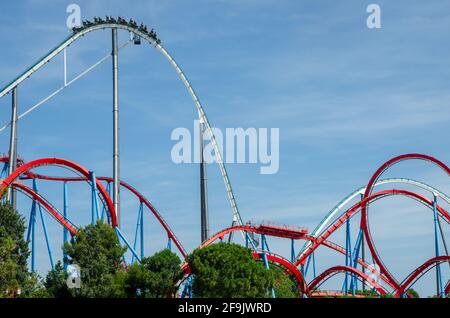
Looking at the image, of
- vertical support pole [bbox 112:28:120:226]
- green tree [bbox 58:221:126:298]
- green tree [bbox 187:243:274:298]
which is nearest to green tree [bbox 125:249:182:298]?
green tree [bbox 58:221:126:298]

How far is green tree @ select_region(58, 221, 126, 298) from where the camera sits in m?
30.5

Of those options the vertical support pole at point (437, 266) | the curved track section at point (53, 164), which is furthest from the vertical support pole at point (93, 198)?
the vertical support pole at point (437, 266)

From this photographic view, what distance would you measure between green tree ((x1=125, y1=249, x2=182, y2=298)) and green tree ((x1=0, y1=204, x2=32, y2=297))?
162 inches

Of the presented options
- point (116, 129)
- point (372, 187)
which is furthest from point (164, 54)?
point (372, 187)

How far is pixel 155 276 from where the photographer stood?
31.7 metres

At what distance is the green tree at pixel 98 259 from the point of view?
30547mm

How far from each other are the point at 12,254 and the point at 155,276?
570 centimetres

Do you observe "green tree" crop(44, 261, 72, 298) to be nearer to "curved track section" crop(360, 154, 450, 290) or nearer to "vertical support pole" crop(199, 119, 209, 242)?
"vertical support pole" crop(199, 119, 209, 242)

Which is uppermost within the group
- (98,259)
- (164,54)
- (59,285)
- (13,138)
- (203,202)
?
(164,54)

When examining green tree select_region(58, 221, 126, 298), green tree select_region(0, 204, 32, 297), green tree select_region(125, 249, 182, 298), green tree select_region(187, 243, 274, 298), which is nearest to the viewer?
green tree select_region(0, 204, 32, 297)

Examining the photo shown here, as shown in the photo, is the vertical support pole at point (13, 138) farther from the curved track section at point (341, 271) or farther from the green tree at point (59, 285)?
the curved track section at point (341, 271)

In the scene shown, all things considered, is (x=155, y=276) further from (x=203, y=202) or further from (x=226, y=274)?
(x=203, y=202)

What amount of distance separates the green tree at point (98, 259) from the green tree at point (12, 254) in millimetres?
1811
